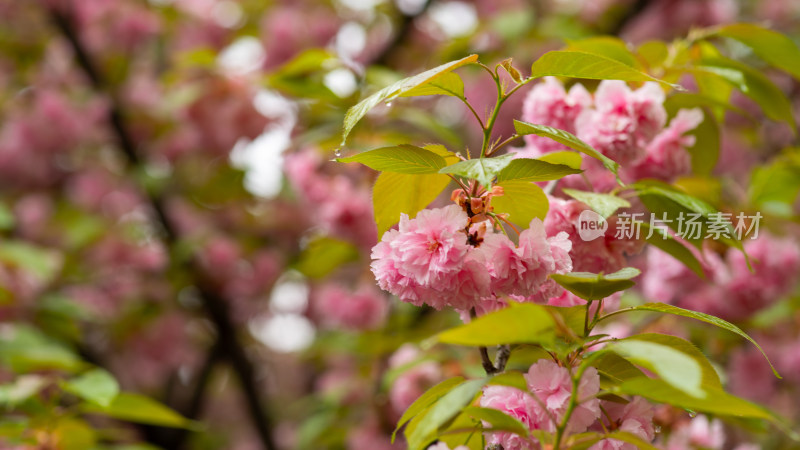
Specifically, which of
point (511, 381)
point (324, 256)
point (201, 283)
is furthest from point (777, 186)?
point (201, 283)

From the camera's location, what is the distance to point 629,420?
23.6 inches

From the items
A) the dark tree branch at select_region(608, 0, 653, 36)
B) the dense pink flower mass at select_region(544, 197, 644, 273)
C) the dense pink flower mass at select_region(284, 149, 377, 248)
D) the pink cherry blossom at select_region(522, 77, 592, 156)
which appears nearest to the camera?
the dense pink flower mass at select_region(544, 197, 644, 273)

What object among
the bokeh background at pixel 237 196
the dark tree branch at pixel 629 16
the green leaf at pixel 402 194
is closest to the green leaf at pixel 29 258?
the bokeh background at pixel 237 196

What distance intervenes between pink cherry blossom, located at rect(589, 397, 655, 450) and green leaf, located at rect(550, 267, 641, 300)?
0.39 ft

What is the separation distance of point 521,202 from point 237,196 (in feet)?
5.73

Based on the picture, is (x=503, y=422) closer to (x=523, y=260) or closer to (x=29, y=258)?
(x=523, y=260)

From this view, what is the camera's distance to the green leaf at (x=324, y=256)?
1733 millimetres

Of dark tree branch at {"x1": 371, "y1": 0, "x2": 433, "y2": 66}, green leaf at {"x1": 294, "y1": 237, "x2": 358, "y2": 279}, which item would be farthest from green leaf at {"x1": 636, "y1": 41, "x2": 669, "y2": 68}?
dark tree branch at {"x1": 371, "y1": 0, "x2": 433, "y2": 66}

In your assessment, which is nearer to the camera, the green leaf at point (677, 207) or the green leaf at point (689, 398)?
the green leaf at point (689, 398)

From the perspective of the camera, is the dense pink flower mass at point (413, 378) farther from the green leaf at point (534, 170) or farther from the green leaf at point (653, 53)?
the green leaf at point (534, 170)

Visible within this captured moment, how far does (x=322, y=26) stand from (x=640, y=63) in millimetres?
1905

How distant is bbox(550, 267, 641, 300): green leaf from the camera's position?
0.55 m

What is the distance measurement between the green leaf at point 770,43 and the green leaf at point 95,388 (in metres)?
1.00

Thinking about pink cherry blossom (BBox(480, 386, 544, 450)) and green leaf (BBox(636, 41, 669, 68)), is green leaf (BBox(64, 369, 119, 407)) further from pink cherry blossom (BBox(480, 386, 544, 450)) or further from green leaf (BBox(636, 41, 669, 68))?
green leaf (BBox(636, 41, 669, 68))
